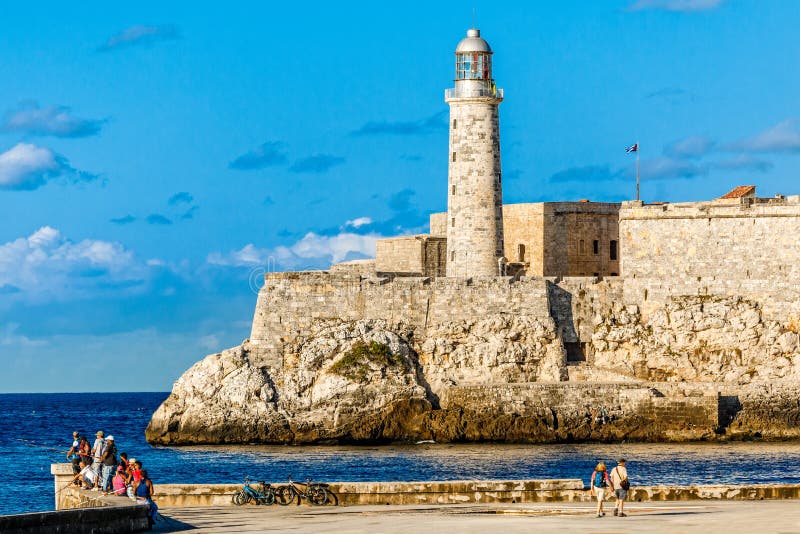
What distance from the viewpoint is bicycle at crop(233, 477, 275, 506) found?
26.0 metres

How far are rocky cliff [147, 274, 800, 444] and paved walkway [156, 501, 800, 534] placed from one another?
20.4 meters

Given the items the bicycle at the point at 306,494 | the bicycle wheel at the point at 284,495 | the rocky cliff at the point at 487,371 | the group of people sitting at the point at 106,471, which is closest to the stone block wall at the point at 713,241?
the rocky cliff at the point at 487,371

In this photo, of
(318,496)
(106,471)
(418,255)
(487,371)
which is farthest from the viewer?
(418,255)

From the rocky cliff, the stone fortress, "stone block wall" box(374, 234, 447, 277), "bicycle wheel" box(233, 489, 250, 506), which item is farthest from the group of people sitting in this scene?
"stone block wall" box(374, 234, 447, 277)

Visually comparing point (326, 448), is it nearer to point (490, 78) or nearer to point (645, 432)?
point (645, 432)

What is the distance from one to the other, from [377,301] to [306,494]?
23.4 meters

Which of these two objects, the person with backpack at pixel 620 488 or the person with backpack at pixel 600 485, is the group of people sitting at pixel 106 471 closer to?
the person with backpack at pixel 600 485

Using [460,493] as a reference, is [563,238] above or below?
above

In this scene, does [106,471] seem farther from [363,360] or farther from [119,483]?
[363,360]

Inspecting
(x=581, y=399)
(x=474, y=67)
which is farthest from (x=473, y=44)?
(x=581, y=399)

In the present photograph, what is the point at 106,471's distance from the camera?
988 inches

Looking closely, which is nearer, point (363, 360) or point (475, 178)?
point (363, 360)

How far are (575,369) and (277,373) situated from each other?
9568 millimetres

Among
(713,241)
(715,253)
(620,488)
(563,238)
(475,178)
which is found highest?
(475,178)
